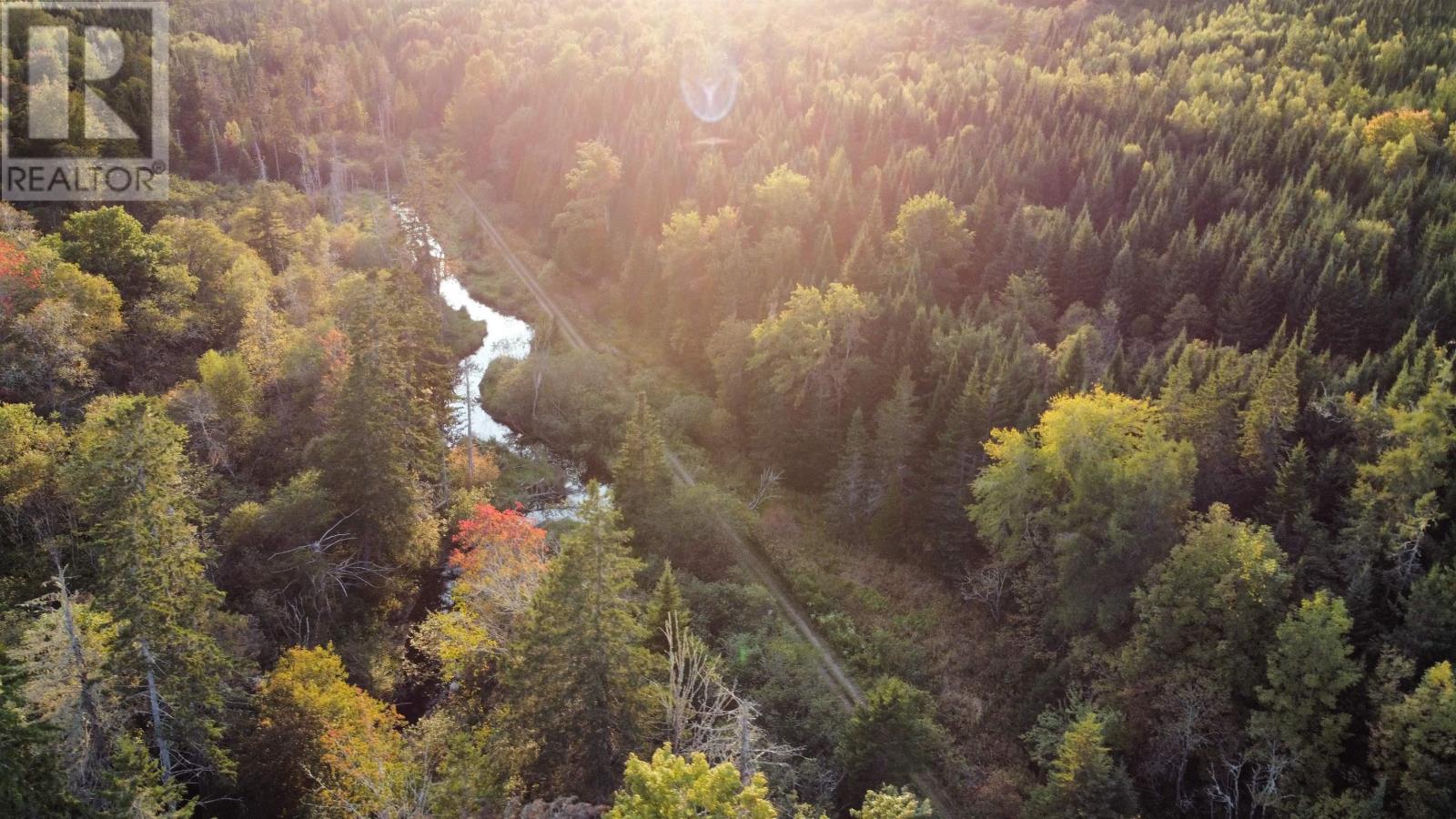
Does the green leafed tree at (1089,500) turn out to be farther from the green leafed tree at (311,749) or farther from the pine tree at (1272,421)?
the green leafed tree at (311,749)

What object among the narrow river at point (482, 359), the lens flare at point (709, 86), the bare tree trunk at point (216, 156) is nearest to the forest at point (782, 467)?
A: the narrow river at point (482, 359)

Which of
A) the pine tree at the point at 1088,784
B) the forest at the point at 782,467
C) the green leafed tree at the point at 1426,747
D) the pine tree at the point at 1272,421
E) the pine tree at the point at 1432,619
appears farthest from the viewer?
the pine tree at the point at 1272,421

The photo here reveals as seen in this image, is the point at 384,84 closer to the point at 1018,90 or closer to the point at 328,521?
the point at 1018,90

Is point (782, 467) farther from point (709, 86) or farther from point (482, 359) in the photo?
point (709, 86)

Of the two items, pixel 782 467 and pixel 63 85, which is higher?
pixel 63 85

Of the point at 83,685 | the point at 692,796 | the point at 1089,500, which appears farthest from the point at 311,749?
the point at 1089,500

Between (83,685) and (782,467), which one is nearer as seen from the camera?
(83,685)

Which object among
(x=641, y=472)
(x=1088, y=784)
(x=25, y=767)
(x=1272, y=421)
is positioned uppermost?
(x=1272, y=421)

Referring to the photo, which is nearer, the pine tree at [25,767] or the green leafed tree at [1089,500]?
the pine tree at [25,767]
